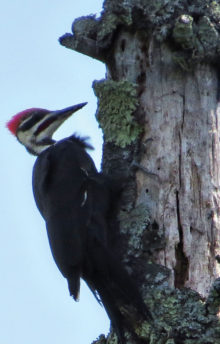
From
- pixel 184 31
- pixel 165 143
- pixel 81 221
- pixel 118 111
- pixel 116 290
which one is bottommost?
pixel 116 290

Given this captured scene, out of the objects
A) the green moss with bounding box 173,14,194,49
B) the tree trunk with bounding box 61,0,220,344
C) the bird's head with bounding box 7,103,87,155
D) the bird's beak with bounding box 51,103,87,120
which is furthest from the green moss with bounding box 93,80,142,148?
the bird's head with bounding box 7,103,87,155

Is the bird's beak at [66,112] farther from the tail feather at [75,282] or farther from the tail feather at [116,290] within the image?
the tail feather at [75,282]

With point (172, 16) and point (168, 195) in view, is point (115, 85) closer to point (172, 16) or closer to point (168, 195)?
point (172, 16)

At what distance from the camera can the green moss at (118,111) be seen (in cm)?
436

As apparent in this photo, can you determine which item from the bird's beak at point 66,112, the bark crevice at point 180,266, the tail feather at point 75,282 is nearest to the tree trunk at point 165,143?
the bark crevice at point 180,266

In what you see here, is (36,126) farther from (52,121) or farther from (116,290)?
(116,290)

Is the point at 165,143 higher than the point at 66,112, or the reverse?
the point at 66,112

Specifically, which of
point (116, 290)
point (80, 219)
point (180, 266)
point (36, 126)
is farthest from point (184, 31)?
point (36, 126)

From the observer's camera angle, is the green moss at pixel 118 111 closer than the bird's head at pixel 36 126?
Yes

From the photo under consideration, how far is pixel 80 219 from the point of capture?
4.40 meters

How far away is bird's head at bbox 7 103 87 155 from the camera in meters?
5.41

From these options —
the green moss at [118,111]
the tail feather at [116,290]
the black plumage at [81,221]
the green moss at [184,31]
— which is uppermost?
the green moss at [184,31]

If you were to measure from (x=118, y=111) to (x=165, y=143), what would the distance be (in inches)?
15.8

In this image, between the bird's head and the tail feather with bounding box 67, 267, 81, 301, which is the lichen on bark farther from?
the tail feather with bounding box 67, 267, 81, 301
